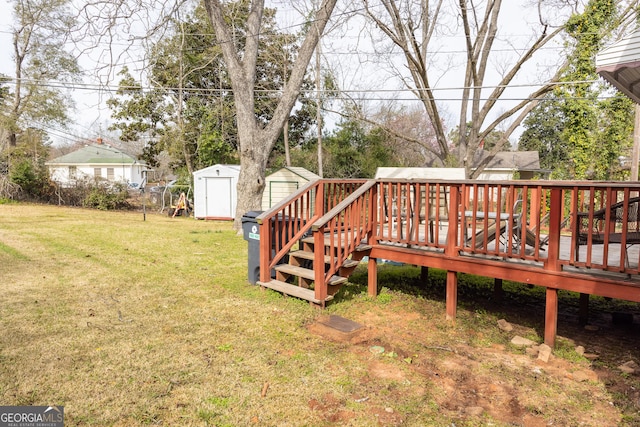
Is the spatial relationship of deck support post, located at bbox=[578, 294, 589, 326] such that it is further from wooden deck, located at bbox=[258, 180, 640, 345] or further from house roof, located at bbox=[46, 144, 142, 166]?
house roof, located at bbox=[46, 144, 142, 166]

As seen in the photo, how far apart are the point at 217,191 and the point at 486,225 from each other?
1403 centimetres

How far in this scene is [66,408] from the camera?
2617 mm

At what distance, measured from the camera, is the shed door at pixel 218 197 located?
16.8 m

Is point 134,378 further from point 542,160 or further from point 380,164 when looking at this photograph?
point 542,160

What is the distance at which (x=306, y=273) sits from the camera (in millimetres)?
5078

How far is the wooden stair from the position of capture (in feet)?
16.1

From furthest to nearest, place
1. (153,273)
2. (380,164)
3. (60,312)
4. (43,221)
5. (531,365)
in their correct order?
(380,164), (43,221), (153,273), (60,312), (531,365)

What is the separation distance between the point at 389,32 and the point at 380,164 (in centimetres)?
824

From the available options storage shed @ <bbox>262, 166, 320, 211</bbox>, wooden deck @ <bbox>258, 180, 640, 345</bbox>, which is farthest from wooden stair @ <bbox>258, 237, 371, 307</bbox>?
storage shed @ <bbox>262, 166, 320, 211</bbox>

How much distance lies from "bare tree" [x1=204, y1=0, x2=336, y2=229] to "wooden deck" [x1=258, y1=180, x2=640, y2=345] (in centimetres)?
501

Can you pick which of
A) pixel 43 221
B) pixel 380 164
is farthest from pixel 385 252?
pixel 380 164

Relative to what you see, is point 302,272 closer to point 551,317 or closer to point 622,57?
point 551,317

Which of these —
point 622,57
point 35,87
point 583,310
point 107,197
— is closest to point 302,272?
point 583,310

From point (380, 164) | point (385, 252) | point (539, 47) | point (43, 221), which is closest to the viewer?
point (385, 252)
